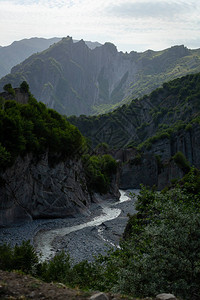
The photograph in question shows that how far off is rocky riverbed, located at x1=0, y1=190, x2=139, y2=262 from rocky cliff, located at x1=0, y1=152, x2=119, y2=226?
6.78 feet

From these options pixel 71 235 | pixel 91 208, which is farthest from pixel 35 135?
pixel 91 208

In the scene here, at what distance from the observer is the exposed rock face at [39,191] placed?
49531 mm

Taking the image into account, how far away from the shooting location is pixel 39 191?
57.4 m

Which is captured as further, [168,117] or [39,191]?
[168,117]

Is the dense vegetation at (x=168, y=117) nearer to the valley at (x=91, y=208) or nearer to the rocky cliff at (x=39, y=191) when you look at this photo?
the valley at (x=91, y=208)

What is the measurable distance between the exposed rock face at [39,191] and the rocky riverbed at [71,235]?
6.85 feet

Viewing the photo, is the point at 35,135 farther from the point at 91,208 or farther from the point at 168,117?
the point at 168,117

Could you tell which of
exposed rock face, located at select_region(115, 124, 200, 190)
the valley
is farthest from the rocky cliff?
exposed rock face, located at select_region(115, 124, 200, 190)

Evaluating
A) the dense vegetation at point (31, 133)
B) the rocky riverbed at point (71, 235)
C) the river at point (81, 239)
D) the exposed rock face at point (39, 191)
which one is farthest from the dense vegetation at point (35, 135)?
the river at point (81, 239)

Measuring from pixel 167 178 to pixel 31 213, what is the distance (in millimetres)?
83568

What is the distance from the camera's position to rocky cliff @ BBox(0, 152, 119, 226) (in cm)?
4953

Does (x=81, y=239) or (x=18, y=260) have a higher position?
(x=18, y=260)

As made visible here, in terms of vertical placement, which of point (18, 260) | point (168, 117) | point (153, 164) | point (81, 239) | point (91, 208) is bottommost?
point (91, 208)

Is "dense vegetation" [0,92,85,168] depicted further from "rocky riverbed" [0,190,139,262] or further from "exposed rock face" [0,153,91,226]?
"rocky riverbed" [0,190,139,262]
